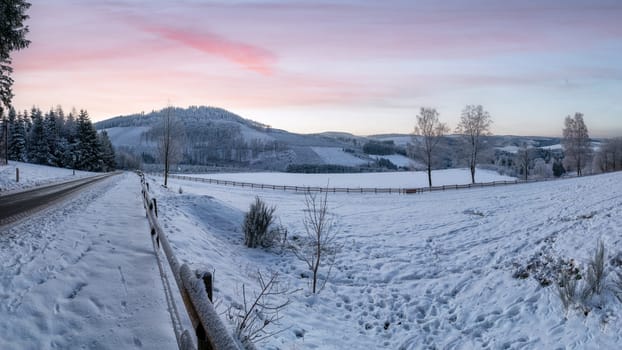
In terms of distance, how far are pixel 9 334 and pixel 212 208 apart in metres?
16.9

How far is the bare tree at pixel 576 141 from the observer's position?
187ft

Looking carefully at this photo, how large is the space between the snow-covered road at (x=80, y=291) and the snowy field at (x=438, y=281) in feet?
6.39

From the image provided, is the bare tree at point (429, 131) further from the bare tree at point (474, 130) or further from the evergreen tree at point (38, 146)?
the evergreen tree at point (38, 146)

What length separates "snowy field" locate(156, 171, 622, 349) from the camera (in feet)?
25.0

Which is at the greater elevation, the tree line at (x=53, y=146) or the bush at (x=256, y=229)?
the tree line at (x=53, y=146)

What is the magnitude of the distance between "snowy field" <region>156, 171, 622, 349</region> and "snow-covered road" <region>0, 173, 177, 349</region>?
195 centimetres

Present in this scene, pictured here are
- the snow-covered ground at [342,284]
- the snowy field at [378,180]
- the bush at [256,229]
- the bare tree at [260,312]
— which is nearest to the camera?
the snow-covered ground at [342,284]

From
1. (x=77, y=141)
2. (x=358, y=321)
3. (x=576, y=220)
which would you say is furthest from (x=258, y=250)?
(x=77, y=141)

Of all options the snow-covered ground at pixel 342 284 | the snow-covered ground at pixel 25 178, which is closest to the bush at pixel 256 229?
the snow-covered ground at pixel 342 284

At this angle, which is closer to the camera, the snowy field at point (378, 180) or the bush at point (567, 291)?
the bush at point (567, 291)

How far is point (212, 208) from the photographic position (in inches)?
813

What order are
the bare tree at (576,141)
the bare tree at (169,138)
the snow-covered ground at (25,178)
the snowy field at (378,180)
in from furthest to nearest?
the snowy field at (378,180)
the bare tree at (576,141)
the bare tree at (169,138)
the snow-covered ground at (25,178)

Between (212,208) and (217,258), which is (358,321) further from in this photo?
(212,208)

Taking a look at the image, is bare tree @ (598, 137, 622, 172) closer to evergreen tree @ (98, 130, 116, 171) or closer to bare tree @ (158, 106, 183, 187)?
bare tree @ (158, 106, 183, 187)
